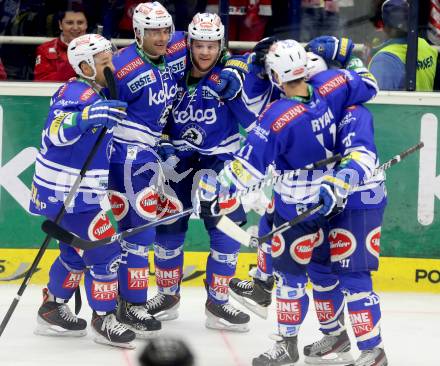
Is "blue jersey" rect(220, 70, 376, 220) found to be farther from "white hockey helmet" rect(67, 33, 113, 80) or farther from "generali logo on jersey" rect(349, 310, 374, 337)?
"white hockey helmet" rect(67, 33, 113, 80)

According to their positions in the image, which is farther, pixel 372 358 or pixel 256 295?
pixel 256 295

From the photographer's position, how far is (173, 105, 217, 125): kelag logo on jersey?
4977 mm

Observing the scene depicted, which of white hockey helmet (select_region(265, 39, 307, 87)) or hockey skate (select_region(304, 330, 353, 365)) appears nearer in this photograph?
white hockey helmet (select_region(265, 39, 307, 87))

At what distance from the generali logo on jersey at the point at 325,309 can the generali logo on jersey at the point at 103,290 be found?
0.96 metres

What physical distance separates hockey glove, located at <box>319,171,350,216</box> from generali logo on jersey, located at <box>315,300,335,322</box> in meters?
0.55

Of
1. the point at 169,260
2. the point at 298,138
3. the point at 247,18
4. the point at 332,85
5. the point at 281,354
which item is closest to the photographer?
the point at 298,138

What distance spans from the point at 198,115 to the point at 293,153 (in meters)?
1.00

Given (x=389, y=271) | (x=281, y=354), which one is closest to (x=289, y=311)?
(x=281, y=354)

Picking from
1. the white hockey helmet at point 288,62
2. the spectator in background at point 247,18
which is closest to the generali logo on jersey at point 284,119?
the white hockey helmet at point 288,62

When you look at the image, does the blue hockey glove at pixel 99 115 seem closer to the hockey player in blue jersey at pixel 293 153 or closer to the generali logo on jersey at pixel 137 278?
the hockey player in blue jersey at pixel 293 153

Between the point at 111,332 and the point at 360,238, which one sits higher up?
A: the point at 360,238

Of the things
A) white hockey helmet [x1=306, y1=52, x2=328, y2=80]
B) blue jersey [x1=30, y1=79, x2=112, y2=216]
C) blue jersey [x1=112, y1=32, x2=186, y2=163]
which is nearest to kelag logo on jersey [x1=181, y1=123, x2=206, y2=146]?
blue jersey [x1=112, y1=32, x2=186, y2=163]

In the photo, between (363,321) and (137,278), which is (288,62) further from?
(137,278)

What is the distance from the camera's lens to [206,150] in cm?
500
